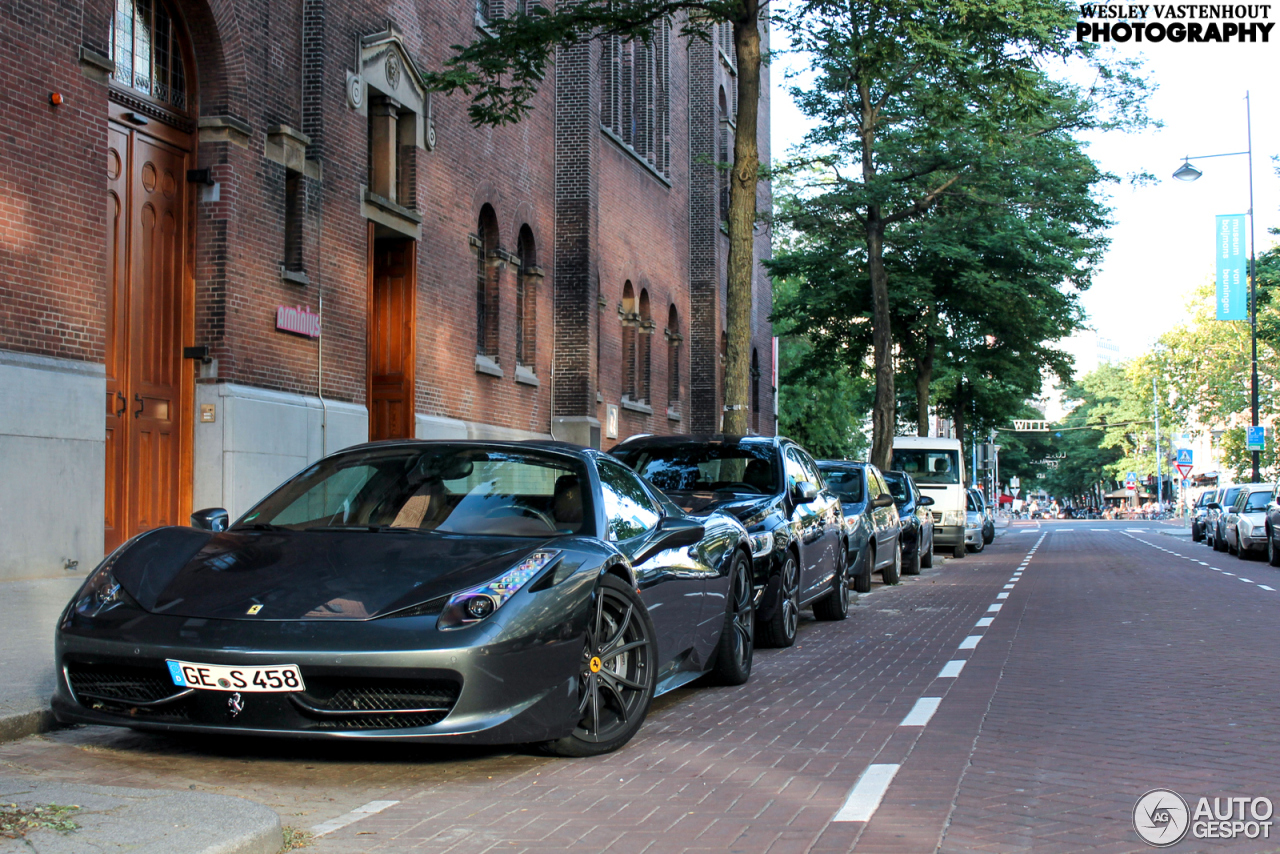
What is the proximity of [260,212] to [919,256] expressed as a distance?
21172 mm

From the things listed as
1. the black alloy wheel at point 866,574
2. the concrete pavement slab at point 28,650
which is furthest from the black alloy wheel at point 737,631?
the black alloy wheel at point 866,574

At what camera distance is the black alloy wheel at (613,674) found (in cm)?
553

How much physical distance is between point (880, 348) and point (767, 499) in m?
18.2

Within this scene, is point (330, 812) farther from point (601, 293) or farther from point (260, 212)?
point (601, 293)

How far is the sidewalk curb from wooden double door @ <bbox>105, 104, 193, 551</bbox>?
7.34m

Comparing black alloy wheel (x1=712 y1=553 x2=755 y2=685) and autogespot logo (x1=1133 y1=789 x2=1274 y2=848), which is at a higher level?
black alloy wheel (x1=712 y1=553 x2=755 y2=685)

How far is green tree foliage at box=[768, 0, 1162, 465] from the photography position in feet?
52.1

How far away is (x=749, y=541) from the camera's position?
27.3 feet

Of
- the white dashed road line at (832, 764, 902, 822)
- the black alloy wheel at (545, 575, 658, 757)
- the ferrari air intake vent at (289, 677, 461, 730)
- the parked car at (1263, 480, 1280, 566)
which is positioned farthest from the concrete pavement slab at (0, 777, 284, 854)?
the parked car at (1263, 480, 1280, 566)

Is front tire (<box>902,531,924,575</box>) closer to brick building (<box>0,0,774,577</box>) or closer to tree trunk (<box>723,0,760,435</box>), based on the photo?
tree trunk (<box>723,0,760,435</box>)

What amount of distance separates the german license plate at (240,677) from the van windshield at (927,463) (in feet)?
86.4

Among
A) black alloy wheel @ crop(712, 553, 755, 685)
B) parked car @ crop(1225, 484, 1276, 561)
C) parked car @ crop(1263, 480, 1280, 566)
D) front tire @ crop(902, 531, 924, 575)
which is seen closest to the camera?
black alloy wheel @ crop(712, 553, 755, 685)

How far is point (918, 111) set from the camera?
1983cm

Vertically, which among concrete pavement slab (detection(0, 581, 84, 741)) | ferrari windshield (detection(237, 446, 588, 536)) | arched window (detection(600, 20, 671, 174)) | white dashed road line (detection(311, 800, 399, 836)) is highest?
arched window (detection(600, 20, 671, 174))
